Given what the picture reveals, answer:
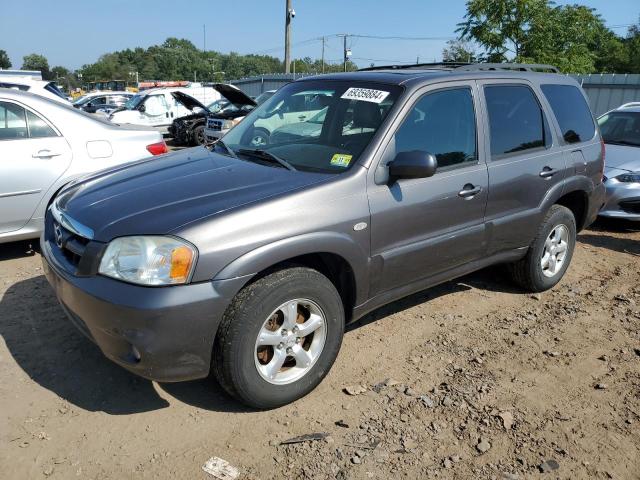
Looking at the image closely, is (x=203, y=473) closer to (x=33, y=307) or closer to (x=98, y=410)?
(x=98, y=410)

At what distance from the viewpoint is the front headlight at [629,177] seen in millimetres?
6754

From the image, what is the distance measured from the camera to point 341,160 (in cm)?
314

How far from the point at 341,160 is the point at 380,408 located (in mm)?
1457

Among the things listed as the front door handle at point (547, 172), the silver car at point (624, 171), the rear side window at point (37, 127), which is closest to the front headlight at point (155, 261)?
the front door handle at point (547, 172)

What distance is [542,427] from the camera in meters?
2.84

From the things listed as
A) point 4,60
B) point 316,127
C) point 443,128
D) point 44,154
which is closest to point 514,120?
point 443,128

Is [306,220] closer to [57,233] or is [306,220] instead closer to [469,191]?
[469,191]

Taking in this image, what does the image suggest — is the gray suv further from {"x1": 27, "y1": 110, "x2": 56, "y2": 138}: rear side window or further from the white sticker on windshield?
{"x1": 27, "y1": 110, "x2": 56, "y2": 138}: rear side window

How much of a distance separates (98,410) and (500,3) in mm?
15725

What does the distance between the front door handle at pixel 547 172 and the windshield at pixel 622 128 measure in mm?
4223

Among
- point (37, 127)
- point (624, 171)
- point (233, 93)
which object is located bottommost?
point (624, 171)

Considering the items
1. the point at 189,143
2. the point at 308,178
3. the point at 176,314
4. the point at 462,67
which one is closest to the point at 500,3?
the point at 189,143

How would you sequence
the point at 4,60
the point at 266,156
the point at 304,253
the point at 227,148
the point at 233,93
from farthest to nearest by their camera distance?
the point at 4,60 → the point at 233,93 → the point at 227,148 → the point at 266,156 → the point at 304,253

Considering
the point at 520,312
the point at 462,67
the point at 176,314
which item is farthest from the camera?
the point at 520,312
